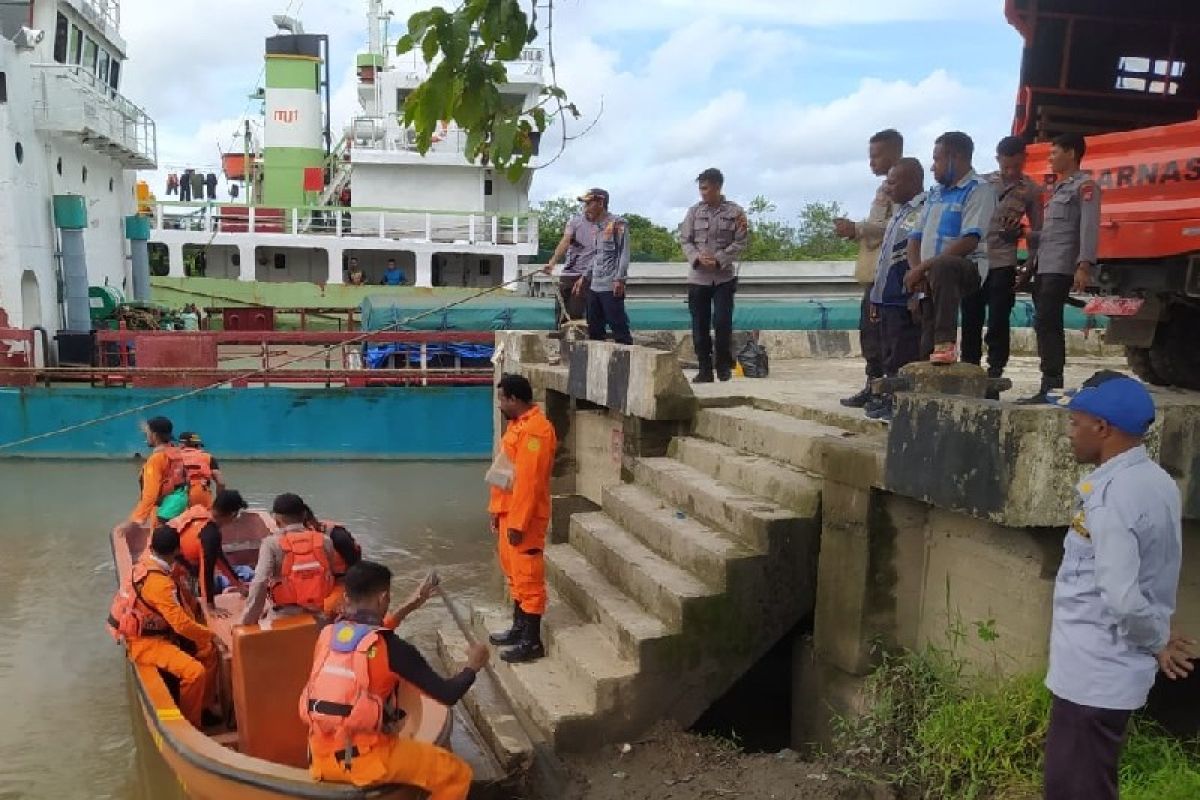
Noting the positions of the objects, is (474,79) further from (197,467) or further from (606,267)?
(197,467)

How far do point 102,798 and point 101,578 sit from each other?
4.68 metres

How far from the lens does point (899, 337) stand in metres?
5.61

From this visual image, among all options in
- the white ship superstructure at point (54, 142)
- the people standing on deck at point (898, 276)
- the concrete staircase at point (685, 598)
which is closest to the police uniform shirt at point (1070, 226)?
the people standing on deck at point (898, 276)

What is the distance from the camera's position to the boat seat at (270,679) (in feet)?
15.5

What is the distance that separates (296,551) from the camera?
5105 mm

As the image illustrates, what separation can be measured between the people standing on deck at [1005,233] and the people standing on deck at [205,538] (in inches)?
182

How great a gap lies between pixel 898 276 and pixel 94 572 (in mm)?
8698

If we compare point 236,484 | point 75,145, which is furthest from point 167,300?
point 236,484

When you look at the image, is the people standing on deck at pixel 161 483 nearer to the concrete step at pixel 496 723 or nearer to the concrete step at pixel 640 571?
the concrete step at pixel 496 723

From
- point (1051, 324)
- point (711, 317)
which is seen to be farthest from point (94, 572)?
point (1051, 324)

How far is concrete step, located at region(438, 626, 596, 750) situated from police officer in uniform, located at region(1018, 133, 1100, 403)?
2.62 m

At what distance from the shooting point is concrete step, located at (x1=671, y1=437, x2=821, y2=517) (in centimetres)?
483

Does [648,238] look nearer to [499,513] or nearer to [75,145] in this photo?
[75,145]

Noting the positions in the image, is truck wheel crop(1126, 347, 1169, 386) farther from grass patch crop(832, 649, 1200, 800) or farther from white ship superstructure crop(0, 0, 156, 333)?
white ship superstructure crop(0, 0, 156, 333)
